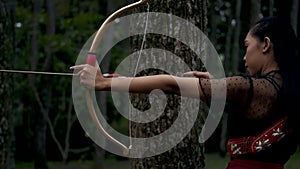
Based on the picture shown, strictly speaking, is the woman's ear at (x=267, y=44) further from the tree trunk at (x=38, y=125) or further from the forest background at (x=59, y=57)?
the tree trunk at (x=38, y=125)

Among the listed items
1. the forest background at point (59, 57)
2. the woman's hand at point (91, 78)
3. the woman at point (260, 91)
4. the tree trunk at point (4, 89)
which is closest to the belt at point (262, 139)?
the woman at point (260, 91)

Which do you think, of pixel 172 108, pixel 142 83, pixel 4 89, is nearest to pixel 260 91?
pixel 142 83

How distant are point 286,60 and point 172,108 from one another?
160 cm

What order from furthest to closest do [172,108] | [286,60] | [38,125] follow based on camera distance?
[38,125] < [172,108] < [286,60]

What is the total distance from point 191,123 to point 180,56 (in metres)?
0.47

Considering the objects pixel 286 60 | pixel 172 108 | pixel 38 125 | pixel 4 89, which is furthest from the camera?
pixel 38 125

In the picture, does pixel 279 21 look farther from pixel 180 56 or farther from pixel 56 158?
pixel 56 158

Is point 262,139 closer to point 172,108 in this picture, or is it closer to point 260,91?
point 260,91

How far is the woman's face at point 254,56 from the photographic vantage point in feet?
12.1

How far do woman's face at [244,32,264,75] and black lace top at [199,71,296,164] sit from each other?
0.09 meters

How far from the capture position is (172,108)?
5.16 metres

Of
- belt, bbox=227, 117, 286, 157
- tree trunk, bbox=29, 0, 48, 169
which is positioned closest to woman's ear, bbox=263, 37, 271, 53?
belt, bbox=227, 117, 286, 157

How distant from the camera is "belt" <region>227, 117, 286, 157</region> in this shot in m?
3.60

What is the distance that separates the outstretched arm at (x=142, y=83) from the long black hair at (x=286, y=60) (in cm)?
40
